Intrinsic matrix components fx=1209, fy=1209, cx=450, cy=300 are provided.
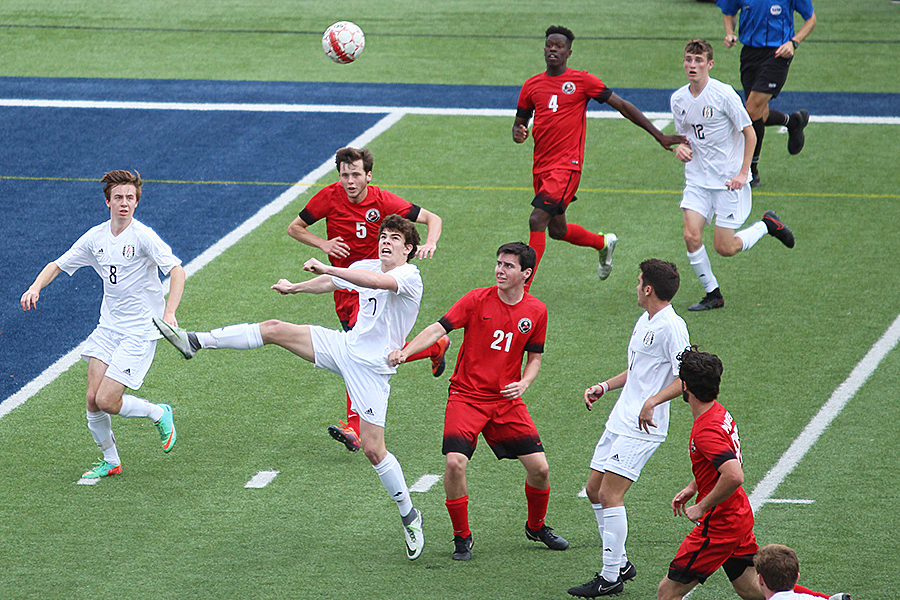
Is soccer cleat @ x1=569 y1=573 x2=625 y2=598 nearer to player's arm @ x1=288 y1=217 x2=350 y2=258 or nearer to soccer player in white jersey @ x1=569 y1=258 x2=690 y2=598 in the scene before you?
soccer player in white jersey @ x1=569 y1=258 x2=690 y2=598

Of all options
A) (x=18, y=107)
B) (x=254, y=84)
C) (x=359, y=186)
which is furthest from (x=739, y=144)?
(x=18, y=107)

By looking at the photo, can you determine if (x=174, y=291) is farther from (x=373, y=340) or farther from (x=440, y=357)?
(x=440, y=357)

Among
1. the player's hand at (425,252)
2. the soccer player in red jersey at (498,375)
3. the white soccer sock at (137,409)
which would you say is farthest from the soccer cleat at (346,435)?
the soccer player in red jersey at (498,375)

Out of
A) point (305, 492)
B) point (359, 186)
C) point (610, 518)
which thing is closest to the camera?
point (610, 518)

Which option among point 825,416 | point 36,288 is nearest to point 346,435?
point 36,288

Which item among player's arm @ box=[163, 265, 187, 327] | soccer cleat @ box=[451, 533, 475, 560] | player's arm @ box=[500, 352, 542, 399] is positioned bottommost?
soccer cleat @ box=[451, 533, 475, 560]

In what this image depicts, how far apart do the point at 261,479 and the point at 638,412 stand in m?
2.98

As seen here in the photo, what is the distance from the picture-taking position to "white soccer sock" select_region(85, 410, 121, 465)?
8.42m

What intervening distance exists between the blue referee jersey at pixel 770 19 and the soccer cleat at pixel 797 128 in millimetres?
865

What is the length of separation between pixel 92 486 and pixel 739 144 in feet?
21.6

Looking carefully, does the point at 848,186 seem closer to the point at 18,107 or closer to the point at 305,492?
the point at 305,492

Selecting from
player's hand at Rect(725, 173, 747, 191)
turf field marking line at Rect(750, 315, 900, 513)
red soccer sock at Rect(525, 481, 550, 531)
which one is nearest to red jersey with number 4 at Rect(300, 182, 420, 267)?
red soccer sock at Rect(525, 481, 550, 531)

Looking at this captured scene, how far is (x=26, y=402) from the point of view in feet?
32.5

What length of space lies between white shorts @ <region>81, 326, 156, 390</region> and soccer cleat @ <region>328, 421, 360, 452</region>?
141 centimetres
